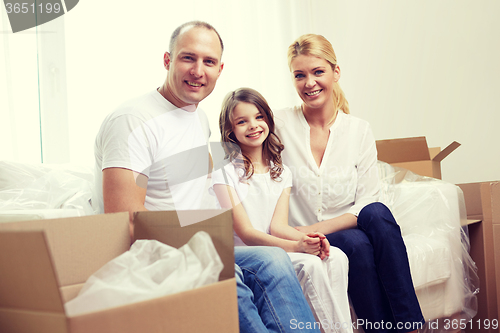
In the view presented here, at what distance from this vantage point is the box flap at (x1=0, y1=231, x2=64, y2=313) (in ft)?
1.27

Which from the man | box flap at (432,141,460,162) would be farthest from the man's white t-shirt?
box flap at (432,141,460,162)

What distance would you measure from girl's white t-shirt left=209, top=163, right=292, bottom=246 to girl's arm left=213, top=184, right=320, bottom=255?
0.08ft

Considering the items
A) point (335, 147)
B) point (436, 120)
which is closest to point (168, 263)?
point (335, 147)

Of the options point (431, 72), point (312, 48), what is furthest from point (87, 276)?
point (431, 72)

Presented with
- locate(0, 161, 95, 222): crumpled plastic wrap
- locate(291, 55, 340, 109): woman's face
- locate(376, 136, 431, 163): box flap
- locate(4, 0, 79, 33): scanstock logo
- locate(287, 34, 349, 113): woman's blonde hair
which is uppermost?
locate(4, 0, 79, 33): scanstock logo

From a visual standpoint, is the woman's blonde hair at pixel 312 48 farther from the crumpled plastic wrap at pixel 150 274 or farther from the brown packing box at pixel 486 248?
the crumpled plastic wrap at pixel 150 274

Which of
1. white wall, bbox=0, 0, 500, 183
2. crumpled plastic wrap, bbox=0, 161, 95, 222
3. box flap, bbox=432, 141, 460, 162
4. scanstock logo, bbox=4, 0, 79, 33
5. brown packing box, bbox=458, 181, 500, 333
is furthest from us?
white wall, bbox=0, 0, 500, 183

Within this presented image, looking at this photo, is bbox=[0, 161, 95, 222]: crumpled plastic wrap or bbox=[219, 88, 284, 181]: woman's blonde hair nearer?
bbox=[0, 161, 95, 222]: crumpled plastic wrap

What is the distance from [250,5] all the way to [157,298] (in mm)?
2335

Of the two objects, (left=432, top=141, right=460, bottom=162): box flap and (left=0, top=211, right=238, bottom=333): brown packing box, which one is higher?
(left=432, top=141, right=460, bottom=162): box flap

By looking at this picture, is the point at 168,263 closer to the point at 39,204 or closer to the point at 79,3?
the point at 39,204

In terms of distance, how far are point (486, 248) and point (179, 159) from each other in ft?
3.72

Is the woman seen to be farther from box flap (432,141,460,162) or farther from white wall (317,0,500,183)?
white wall (317,0,500,183)

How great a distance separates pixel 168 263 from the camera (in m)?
0.49
